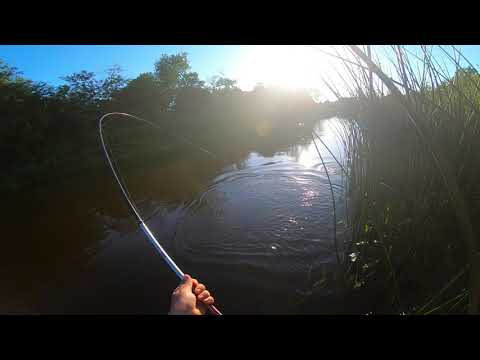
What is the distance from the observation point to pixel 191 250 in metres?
3.19

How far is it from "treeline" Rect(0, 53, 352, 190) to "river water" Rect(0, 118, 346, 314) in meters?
1.80

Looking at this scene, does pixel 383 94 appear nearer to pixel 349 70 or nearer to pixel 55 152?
pixel 349 70

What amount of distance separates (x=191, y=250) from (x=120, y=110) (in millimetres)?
25345

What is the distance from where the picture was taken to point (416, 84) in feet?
4.41

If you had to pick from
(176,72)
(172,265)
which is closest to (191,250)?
(172,265)

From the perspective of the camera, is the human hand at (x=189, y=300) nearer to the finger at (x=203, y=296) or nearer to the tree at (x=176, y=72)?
the finger at (x=203, y=296)

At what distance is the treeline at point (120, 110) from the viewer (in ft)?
33.0

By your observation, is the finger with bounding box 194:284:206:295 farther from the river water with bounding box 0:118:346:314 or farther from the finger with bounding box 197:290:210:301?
the river water with bounding box 0:118:346:314

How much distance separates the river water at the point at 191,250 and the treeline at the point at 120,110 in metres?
1.80

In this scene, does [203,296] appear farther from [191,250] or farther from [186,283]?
[191,250]

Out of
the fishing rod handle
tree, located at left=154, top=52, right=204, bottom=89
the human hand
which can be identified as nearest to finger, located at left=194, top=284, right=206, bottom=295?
the human hand
